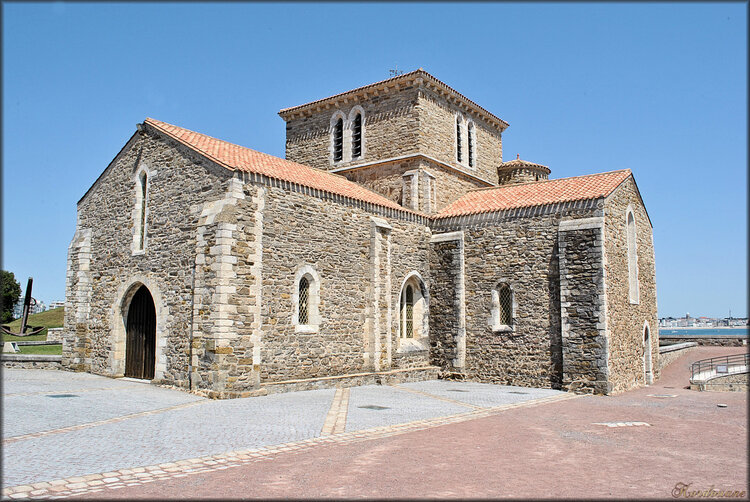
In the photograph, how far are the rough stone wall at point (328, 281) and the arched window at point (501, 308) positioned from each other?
115 inches

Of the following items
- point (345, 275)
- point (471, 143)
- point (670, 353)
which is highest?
point (471, 143)

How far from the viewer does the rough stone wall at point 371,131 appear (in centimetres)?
2267

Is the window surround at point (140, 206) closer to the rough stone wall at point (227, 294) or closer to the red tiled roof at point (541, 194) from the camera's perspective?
the rough stone wall at point (227, 294)

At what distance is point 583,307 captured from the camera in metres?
17.0

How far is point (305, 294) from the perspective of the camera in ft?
53.8

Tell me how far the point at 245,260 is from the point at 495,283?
28.5 ft

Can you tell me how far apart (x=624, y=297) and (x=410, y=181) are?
349 inches

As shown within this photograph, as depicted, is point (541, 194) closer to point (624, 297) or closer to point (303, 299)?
point (624, 297)

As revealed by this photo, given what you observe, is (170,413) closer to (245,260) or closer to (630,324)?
(245,260)

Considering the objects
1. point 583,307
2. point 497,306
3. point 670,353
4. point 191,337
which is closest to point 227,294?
point 191,337

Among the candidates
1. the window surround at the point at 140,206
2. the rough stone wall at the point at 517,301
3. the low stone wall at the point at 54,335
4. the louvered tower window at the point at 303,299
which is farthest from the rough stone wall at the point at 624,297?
the low stone wall at the point at 54,335

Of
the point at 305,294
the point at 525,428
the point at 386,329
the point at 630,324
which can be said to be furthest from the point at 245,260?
the point at 630,324

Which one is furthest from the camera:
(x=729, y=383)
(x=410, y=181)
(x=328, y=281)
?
(x=410, y=181)

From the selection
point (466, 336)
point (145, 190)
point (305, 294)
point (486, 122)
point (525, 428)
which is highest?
point (486, 122)
